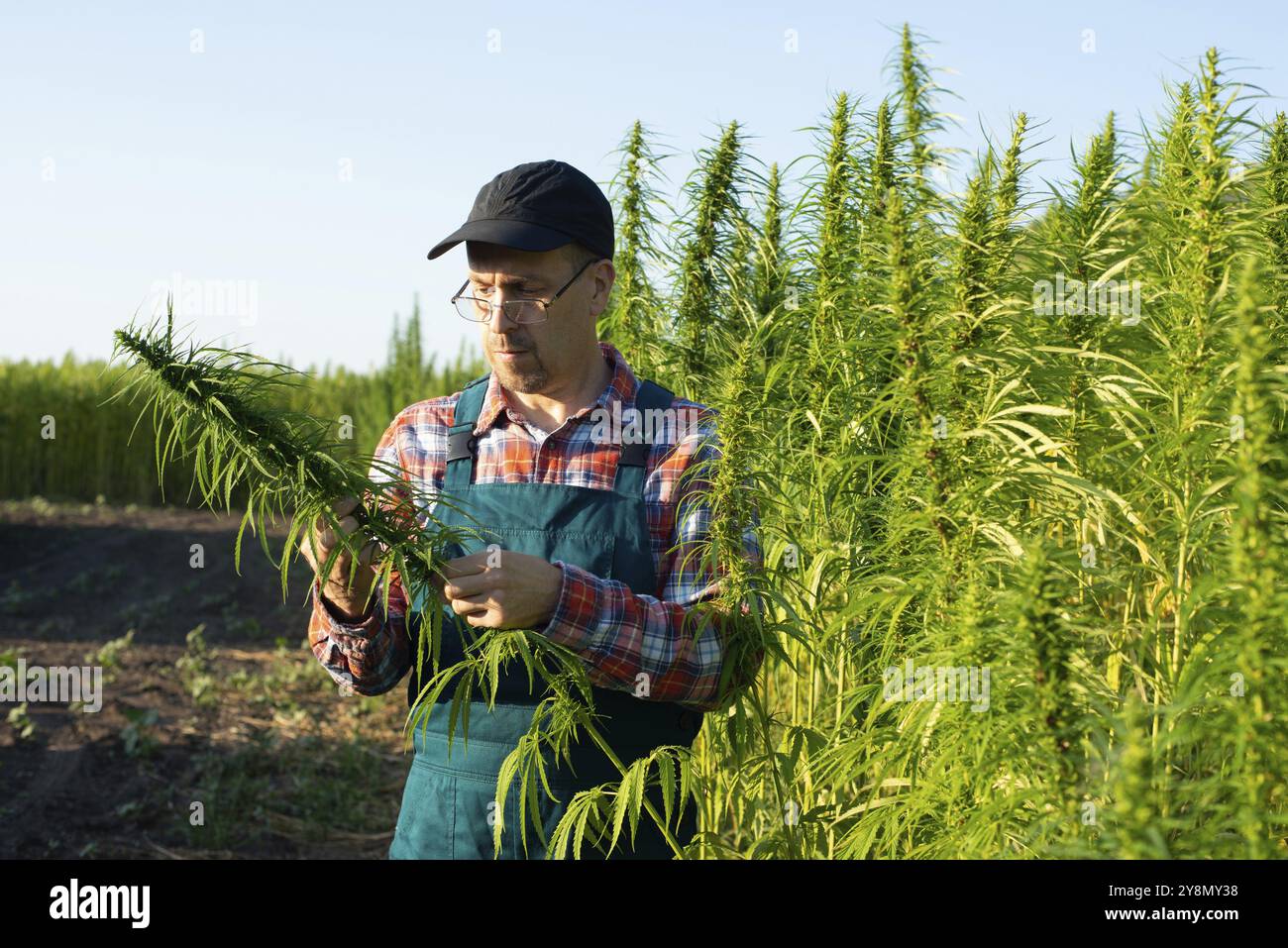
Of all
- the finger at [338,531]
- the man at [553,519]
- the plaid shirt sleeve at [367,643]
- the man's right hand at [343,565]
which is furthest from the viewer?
the plaid shirt sleeve at [367,643]

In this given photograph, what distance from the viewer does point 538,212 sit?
2680mm

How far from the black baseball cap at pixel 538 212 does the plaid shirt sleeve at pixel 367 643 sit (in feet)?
1.99

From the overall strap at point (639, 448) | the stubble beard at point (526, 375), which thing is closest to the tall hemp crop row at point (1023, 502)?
the overall strap at point (639, 448)

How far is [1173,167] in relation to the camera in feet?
8.36

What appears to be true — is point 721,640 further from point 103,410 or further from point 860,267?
point 103,410

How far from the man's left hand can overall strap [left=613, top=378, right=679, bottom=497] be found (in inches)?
22.8

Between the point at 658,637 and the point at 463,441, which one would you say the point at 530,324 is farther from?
the point at 658,637

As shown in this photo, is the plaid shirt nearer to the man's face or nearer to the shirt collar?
the shirt collar

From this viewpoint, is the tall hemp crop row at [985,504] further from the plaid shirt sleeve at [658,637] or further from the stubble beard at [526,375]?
the stubble beard at [526,375]

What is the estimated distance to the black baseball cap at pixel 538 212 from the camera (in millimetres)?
2631

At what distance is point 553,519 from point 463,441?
0.36 m

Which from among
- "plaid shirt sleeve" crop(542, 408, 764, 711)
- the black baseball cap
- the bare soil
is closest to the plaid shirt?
"plaid shirt sleeve" crop(542, 408, 764, 711)
